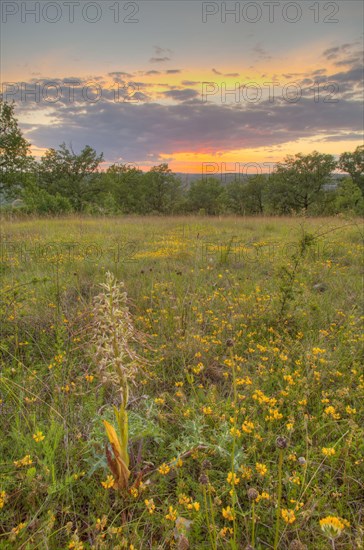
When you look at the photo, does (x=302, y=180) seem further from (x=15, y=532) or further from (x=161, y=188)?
(x=15, y=532)

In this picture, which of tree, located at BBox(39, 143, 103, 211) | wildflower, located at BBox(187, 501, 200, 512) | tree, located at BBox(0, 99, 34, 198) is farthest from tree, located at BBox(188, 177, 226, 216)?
wildflower, located at BBox(187, 501, 200, 512)

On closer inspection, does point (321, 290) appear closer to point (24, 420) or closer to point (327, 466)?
point (327, 466)

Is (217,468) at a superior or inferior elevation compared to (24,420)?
inferior

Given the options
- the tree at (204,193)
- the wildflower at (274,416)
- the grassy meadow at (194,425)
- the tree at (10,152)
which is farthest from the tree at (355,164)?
the wildflower at (274,416)

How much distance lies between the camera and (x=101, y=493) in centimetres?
175

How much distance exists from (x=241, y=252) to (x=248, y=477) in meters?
6.12

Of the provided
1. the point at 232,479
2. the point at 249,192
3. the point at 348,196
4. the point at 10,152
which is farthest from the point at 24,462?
the point at 249,192

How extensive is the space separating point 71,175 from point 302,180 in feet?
117

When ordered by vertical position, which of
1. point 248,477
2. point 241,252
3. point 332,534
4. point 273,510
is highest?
point 241,252

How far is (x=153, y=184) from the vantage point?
56.8 m

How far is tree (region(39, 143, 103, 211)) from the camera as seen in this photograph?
150ft

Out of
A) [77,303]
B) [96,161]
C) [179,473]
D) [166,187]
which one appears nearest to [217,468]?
[179,473]

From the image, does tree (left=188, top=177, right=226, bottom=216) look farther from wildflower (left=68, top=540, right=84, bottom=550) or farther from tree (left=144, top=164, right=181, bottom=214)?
wildflower (left=68, top=540, right=84, bottom=550)

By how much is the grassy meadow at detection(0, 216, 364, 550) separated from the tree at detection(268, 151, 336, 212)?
47051mm
